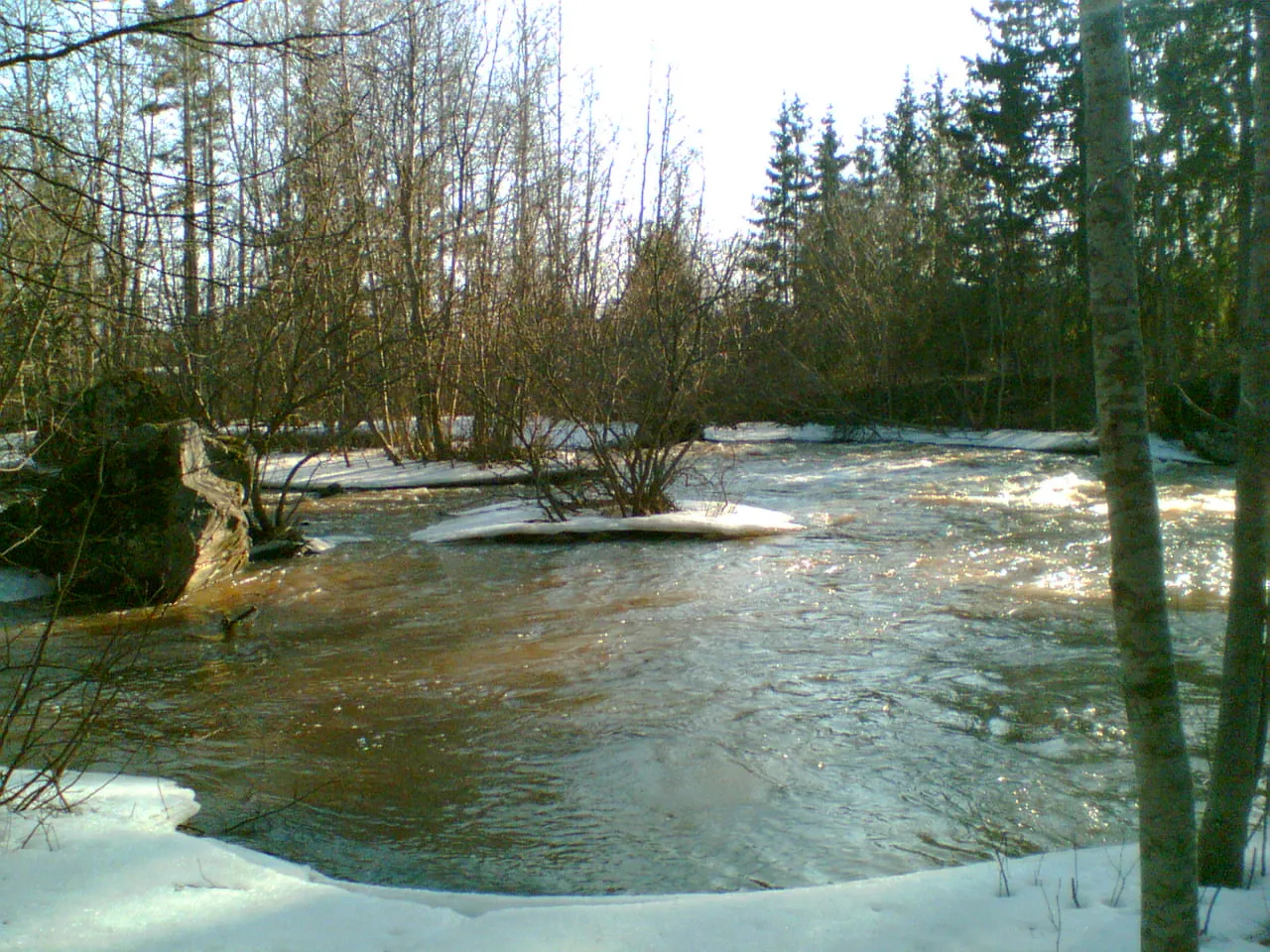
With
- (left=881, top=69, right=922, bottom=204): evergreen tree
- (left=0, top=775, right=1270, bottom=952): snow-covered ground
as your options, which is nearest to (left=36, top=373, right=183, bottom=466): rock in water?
(left=0, top=775, right=1270, bottom=952): snow-covered ground

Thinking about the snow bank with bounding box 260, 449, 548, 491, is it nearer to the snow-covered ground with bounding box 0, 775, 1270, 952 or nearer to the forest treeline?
the forest treeline

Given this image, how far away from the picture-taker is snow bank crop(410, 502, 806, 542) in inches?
496

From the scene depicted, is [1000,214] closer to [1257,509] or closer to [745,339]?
[745,339]

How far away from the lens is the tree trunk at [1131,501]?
2.16 m

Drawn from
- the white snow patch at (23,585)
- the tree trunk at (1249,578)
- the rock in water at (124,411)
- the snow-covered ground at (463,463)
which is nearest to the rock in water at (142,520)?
the white snow patch at (23,585)

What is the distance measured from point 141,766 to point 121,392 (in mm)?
6515

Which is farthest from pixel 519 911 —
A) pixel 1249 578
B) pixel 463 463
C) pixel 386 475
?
pixel 463 463

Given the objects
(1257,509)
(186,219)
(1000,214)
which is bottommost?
(1257,509)

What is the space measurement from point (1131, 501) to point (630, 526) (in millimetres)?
10624

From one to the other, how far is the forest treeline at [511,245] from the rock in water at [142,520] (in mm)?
805

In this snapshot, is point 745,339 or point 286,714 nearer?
point 286,714

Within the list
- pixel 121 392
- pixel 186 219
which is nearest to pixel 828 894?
pixel 186 219

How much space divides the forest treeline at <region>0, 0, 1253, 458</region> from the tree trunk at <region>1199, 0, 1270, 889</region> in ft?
2.86

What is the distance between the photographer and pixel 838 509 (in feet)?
48.8
